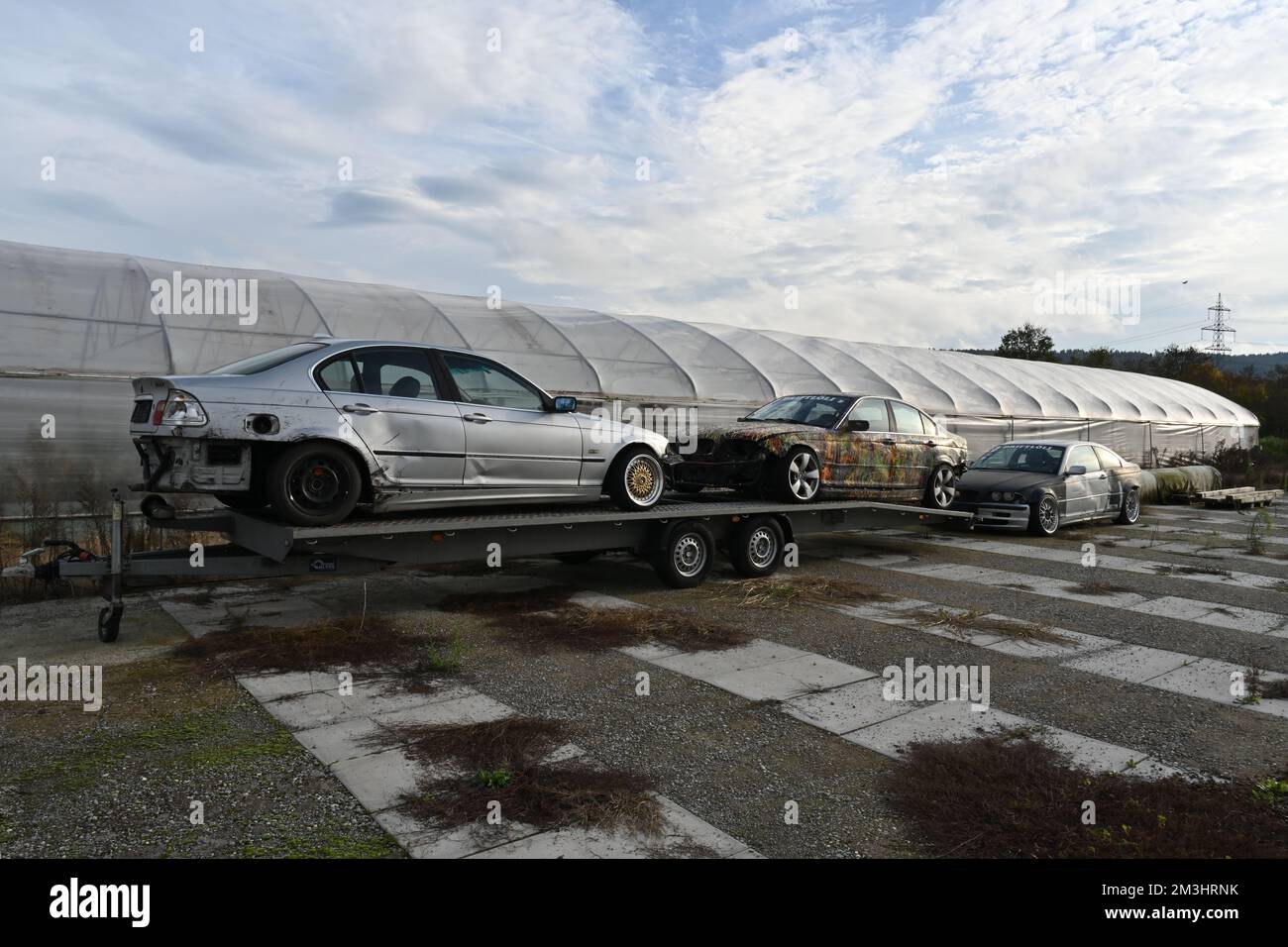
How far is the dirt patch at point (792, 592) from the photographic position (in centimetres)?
816

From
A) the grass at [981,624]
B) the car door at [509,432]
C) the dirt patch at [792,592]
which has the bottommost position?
the grass at [981,624]

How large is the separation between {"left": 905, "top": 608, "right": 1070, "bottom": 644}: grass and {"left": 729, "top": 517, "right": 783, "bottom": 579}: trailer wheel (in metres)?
1.83

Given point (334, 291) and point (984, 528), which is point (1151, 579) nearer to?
point (984, 528)

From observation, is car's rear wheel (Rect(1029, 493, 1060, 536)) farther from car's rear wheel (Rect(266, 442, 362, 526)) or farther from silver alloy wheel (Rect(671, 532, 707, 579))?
car's rear wheel (Rect(266, 442, 362, 526))

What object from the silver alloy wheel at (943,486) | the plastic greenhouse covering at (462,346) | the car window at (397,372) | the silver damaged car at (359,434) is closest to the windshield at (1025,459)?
the silver alloy wheel at (943,486)

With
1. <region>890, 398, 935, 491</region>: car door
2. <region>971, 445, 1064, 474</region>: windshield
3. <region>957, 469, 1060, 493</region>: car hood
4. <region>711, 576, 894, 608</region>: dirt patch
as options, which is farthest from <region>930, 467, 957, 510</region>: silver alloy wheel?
<region>711, 576, 894, 608</region>: dirt patch

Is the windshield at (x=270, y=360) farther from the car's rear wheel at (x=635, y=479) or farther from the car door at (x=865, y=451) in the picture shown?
the car door at (x=865, y=451)

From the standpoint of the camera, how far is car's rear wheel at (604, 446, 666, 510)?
810cm

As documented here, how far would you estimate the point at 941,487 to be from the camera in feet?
38.0

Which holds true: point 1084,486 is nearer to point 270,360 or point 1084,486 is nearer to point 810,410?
point 810,410

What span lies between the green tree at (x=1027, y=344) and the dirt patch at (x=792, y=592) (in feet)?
159

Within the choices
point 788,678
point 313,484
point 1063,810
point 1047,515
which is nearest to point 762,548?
point 788,678

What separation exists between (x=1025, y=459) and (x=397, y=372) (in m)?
11.2
